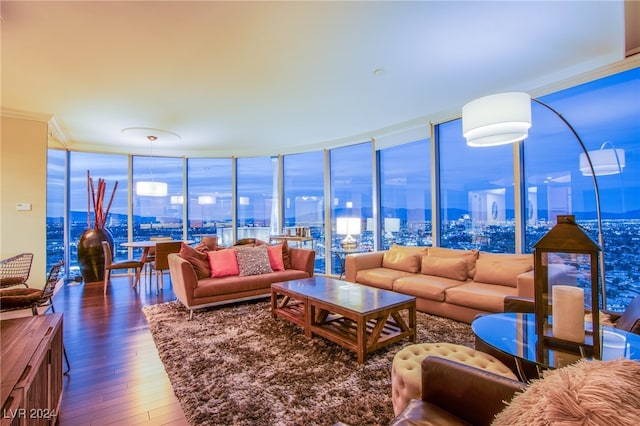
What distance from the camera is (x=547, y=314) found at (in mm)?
1555

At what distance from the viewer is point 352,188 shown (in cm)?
630

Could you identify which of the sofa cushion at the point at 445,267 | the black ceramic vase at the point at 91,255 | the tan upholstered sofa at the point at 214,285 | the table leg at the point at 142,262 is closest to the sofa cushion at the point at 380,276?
the sofa cushion at the point at 445,267

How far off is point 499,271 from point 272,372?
2755mm

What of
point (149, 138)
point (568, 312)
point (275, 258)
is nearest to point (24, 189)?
point (149, 138)

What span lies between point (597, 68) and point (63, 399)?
562 cm

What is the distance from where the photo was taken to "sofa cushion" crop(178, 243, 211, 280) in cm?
396

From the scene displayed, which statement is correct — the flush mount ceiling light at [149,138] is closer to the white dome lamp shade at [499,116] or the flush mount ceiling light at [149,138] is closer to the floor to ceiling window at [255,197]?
the floor to ceiling window at [255,197]

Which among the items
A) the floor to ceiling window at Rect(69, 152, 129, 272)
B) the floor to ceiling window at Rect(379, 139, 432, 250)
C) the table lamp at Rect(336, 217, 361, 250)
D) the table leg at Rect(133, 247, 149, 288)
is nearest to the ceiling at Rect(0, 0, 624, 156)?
the floor to ceiling window at Rect(379, 139, 432, 250)

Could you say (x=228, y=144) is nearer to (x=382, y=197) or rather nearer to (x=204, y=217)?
(x=204, y=217)

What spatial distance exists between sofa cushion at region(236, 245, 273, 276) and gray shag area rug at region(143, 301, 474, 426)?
0.77 metres

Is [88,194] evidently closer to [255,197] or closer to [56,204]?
[56,204]

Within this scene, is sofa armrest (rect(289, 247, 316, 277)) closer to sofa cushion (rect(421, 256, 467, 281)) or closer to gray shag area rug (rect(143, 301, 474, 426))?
gray shag area rug (rect(143, 301, 474, 426))

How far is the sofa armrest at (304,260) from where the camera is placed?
4.61 metres

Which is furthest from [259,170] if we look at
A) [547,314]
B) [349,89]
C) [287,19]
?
[547,314]
